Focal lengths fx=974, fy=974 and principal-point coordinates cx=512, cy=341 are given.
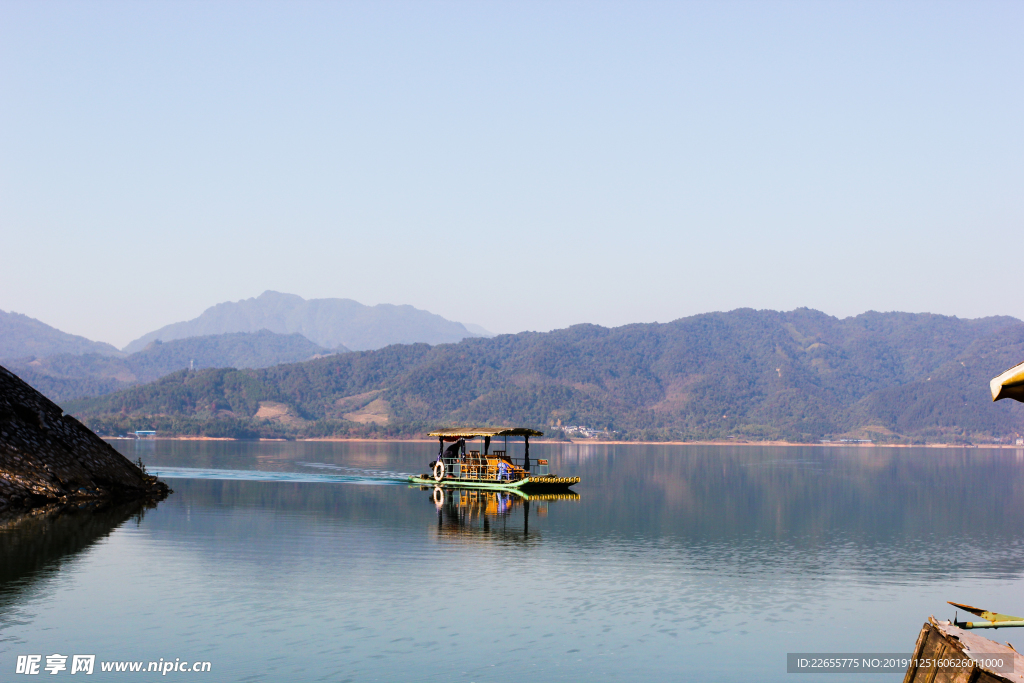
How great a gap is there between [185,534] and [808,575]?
3288cm

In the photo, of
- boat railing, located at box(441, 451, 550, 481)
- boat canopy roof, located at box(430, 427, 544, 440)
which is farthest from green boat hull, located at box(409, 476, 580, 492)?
boat canopy roof, located at box(430, 427, 544, 440)

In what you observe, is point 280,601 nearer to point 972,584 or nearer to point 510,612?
point 510,612

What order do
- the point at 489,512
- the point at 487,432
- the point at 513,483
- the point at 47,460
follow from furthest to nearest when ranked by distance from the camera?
the point at 513,483 → the point at 487,432 → the point at 489,512 → the point at 47,460

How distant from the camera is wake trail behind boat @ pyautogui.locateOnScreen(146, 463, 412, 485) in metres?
105

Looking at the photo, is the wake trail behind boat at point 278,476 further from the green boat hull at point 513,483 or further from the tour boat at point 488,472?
the green boat hull at point 513,483

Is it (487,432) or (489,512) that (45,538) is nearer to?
(489,512)

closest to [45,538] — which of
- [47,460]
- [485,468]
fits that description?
[47,460]

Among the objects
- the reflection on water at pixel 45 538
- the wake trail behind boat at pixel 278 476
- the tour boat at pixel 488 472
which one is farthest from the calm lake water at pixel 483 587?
the wake trail behind boat at pixel 278 476

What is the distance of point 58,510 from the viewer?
58.5 meters

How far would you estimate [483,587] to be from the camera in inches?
1543

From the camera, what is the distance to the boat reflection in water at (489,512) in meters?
56.7

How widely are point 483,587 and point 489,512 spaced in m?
30.0

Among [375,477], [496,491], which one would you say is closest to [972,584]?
[496,491]

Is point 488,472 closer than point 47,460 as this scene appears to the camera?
No
